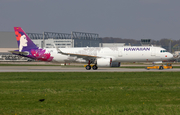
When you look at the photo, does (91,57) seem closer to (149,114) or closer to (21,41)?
(21,41)

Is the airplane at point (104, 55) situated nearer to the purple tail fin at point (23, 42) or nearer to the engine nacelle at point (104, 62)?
the engine nacelle at point (104, 62)

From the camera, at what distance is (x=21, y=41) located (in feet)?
170

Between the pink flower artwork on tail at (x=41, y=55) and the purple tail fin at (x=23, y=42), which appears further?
the purple tail fin at (x=23, y=42)

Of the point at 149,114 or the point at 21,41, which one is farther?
the point at 21,41

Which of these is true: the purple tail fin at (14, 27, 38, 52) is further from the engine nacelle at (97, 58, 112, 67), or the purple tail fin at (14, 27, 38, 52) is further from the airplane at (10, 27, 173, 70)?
the engine nacelle at (97, 58, 112, 67)

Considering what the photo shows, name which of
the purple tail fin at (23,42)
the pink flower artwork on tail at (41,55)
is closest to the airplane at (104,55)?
the pink flower artwork on tail at (41,55)

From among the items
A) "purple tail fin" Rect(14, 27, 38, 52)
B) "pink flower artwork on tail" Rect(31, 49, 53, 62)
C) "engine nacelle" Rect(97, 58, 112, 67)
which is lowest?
"engine nacelle" Rect(97, 58, 112, 67)

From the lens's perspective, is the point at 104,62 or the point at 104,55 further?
the point at 104,55

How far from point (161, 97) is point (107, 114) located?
19.6 ft

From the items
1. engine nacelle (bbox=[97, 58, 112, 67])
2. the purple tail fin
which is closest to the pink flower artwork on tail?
the purple tail fin

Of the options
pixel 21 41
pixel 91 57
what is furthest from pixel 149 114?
pixel 21 41

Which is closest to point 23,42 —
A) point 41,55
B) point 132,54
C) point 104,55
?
point 41,55

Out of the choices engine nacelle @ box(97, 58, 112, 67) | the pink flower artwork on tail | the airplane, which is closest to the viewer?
engine nacelle @ box(97, 58, 112, 67)

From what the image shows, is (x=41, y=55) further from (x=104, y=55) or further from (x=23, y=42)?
(x=104, y=55)
